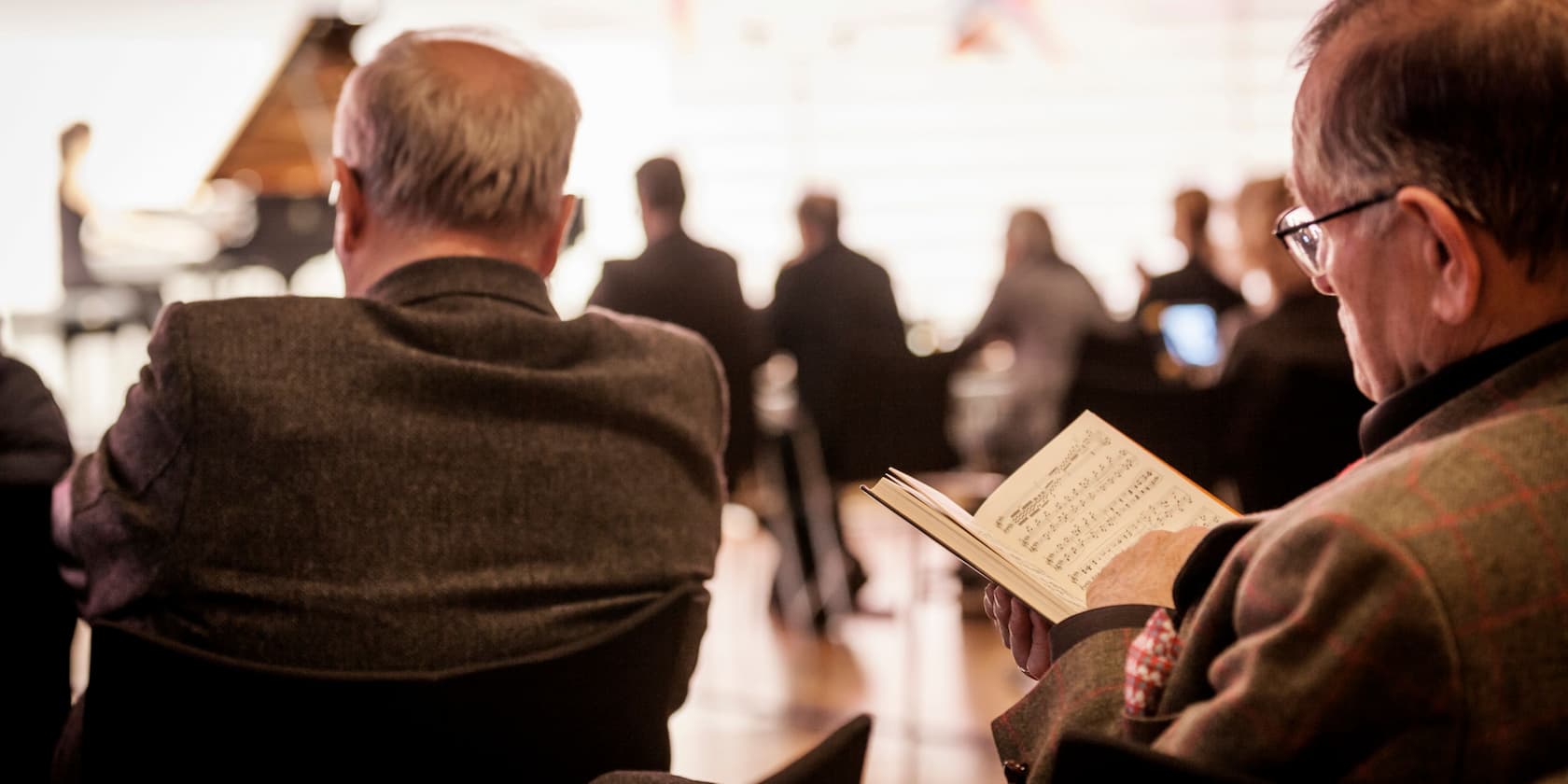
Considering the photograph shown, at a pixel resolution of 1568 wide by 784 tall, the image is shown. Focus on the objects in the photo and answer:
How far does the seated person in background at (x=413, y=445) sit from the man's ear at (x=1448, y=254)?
2.51 ft

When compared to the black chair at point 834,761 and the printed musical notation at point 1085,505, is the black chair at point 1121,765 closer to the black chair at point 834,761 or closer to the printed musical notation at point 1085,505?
the black chair at point 834,761

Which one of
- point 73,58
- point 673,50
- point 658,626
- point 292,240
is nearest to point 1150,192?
point 673,50

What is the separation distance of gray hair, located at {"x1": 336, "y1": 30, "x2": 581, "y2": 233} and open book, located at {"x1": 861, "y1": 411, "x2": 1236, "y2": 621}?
1.91ft

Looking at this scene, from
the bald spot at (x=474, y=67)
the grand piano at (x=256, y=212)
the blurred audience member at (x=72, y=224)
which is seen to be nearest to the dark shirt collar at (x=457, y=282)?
the bald spot at (x=474, y=67)

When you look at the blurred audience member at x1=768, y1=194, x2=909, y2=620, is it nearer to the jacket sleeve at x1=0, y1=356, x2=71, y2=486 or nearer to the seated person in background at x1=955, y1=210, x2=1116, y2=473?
the seated person in background at x1=955, y1=210, x2=1116, y2=473

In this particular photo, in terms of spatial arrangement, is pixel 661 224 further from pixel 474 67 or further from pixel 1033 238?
pixel 474 67

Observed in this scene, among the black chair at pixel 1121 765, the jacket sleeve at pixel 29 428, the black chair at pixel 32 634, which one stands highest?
the black chair at pixel 1121 765

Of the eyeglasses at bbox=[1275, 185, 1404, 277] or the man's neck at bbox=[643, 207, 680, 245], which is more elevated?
the eyeglasses at bbox=[1275, 185, 1404, 277]

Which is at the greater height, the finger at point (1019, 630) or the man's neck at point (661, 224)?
the finger at point (1019, 630)

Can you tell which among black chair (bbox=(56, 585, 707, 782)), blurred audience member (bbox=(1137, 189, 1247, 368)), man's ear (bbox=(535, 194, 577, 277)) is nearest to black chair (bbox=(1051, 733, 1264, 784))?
black chair (bbox=(56, 585, 707, 782))

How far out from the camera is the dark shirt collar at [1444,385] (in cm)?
77

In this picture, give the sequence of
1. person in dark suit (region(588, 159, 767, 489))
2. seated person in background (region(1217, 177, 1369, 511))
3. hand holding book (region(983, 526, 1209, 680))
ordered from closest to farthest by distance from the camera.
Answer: hand holding book (region(983, 526, 1209, 680)) < seated person in background (region(1217, 177, 1369, 511)) < person in dark suit (region(588, 159, 767, 489))

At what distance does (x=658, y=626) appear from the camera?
1244 millimetres

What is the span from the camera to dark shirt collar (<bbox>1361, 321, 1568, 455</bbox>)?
77cm
